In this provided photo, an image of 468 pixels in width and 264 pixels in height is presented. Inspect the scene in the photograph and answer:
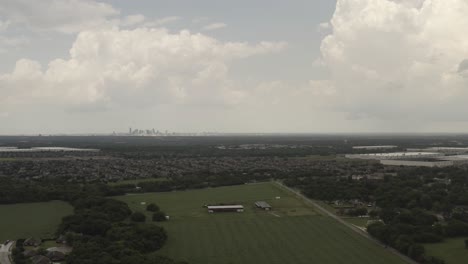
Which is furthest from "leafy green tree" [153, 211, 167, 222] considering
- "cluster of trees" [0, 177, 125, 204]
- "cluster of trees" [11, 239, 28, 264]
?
"cluster of trees" [0, 177, 125, 204]

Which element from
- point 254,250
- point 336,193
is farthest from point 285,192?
point 254,250

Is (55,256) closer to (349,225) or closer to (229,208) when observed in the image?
(229,208)

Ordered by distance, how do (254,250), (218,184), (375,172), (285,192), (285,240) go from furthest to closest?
(375,172)
(218,184)
(285,192)
(285,240)
(254,250)

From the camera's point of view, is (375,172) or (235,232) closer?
(235,232)

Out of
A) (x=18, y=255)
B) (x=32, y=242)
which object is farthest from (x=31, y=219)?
(x=18, y=255)

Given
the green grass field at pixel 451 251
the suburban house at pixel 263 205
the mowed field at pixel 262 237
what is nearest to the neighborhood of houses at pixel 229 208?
the suburban house at pixel 263 205

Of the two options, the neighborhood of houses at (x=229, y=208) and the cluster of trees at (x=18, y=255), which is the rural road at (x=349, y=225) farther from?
the cluster of trees at (x=18, y=255)

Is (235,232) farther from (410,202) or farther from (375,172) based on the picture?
(375,172)
